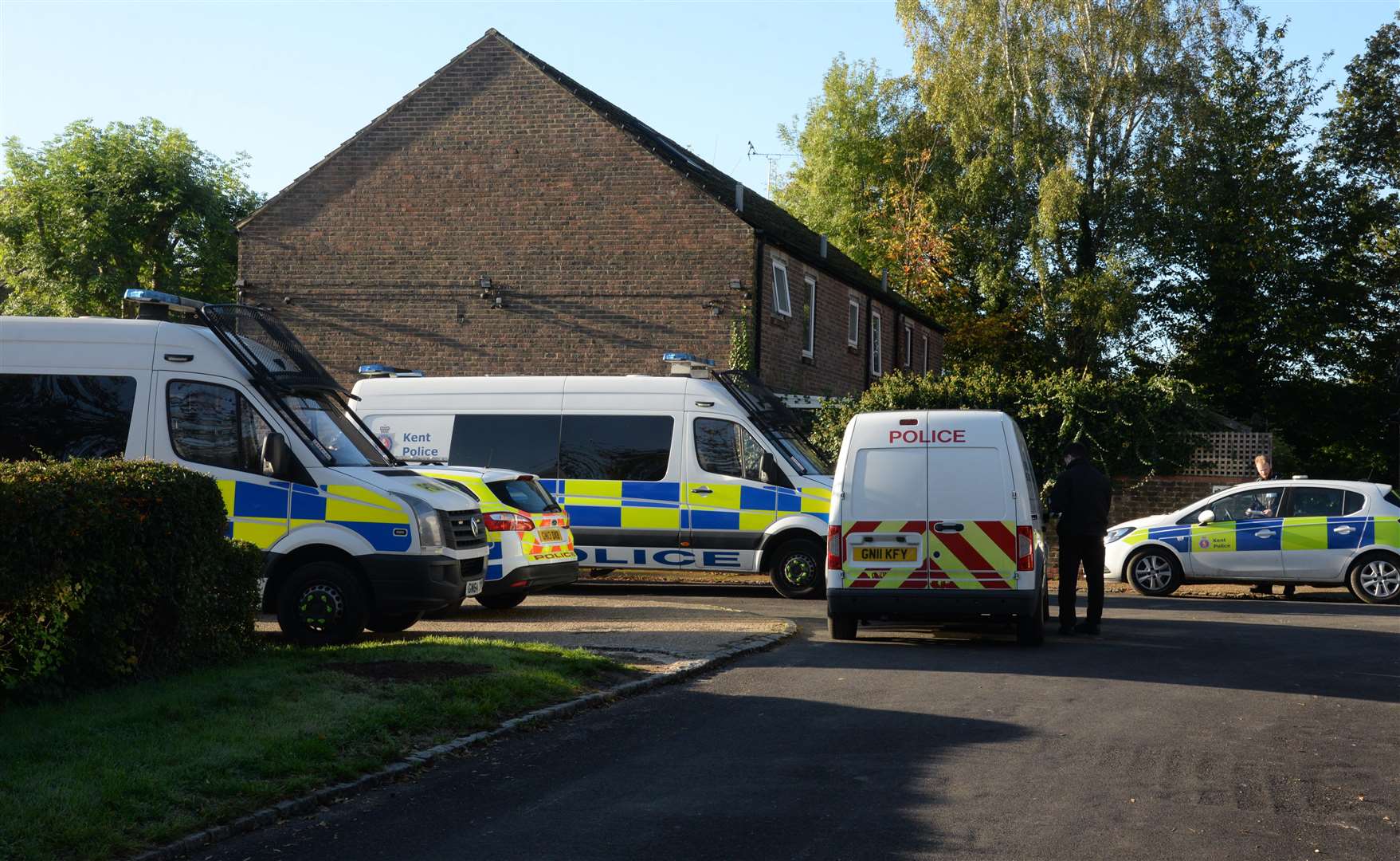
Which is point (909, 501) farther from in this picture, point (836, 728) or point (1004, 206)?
point (1004, 206)

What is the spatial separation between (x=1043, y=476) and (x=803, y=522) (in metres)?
8.47

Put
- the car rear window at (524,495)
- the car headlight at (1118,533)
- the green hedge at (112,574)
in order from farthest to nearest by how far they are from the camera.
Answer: the car headlight at (1118,533), the car rear window at (524,495), the green hedge at (112,574)

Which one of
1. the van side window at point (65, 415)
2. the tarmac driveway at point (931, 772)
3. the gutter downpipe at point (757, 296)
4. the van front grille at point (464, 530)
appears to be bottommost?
the tarmac driveway at point (931, 772)

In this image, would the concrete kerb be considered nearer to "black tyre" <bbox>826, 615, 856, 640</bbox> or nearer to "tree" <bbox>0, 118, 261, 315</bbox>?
"black tyre" <bbox>826, 615, 856, 640</bbox>

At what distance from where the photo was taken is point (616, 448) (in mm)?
18297

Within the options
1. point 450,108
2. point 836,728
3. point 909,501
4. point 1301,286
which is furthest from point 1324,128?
point 836,728

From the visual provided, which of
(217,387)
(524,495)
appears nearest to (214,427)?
(217,387)

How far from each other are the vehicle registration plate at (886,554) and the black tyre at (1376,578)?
28.8 ft

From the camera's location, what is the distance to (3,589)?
25.7 feet

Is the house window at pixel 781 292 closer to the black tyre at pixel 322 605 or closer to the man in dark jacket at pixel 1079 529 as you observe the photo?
the man in dark jacket at pixel 1079 529

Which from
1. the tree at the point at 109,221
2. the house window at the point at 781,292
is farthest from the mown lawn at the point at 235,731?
the tree at the point at 109,221

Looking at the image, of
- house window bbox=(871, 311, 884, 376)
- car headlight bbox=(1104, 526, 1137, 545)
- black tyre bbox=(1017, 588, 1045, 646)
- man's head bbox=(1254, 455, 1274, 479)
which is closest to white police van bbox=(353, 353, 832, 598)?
black tyre bbox=(1017, 588, 1045, 646)

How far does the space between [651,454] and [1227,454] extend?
11692 mm

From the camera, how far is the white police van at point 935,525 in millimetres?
12594
